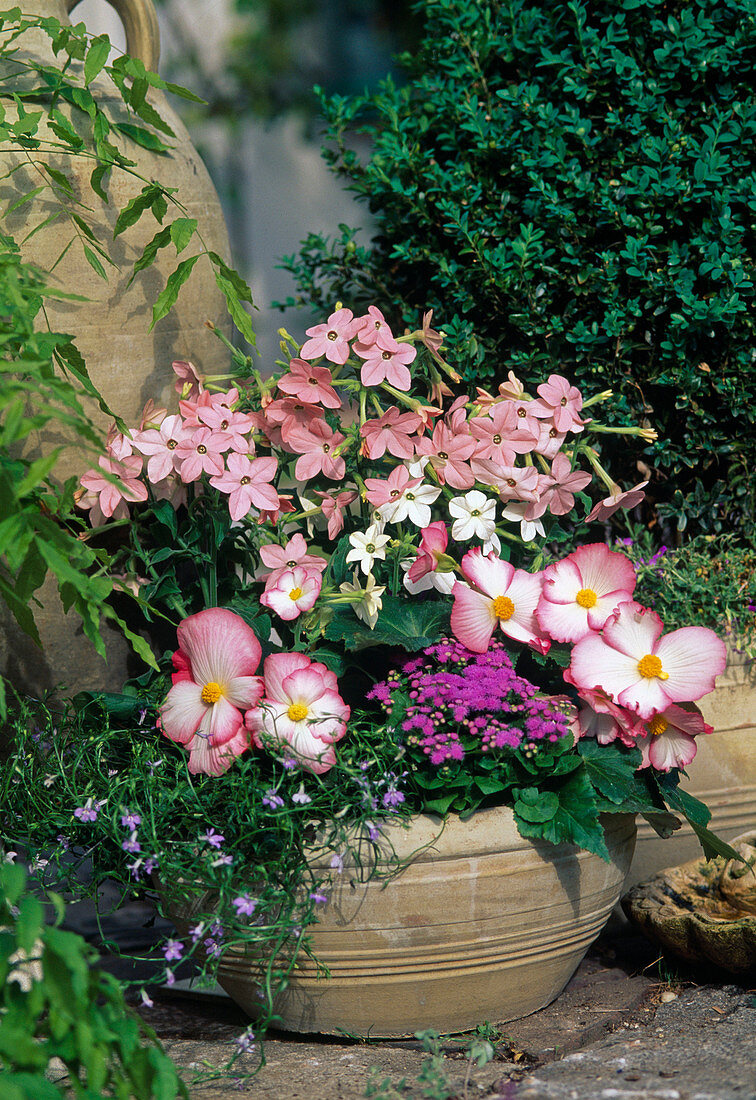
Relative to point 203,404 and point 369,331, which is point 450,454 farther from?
point 203,404

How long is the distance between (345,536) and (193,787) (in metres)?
0.54

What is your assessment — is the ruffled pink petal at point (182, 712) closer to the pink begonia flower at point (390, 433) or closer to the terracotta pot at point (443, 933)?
the terracotta pot at point (443, 933)

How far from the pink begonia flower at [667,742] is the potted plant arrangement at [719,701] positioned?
526 mm

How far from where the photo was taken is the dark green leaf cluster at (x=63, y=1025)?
3.09ft

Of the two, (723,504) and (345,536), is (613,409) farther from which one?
(345,536)

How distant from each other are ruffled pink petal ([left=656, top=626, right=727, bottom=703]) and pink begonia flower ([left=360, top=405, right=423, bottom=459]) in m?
0.55

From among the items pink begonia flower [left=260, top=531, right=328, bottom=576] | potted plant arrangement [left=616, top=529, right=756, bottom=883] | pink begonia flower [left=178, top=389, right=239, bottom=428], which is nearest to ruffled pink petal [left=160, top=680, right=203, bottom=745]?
pink begonia flower [left=260, top=531, right=328, bottom=576]

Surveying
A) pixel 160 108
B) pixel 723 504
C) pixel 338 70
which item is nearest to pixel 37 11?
pixel 160 108

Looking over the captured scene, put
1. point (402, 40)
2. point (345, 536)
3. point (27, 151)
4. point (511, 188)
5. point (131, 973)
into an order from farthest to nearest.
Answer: point (402, 40) → point (511, 188) → point (131, 973) → point (27, 151) → point (345, 536)

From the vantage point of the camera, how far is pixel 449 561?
1625 millimetres

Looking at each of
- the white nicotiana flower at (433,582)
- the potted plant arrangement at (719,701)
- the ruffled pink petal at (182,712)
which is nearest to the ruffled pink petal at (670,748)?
the white nicotiana flower at (433,582)

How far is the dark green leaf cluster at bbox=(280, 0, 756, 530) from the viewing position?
84.4 inches

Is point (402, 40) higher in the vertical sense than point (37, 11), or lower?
higher

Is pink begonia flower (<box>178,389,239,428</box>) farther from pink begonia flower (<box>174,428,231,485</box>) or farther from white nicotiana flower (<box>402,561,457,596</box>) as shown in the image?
white nicotiana flower (<box>402,561,457,596</box>)
